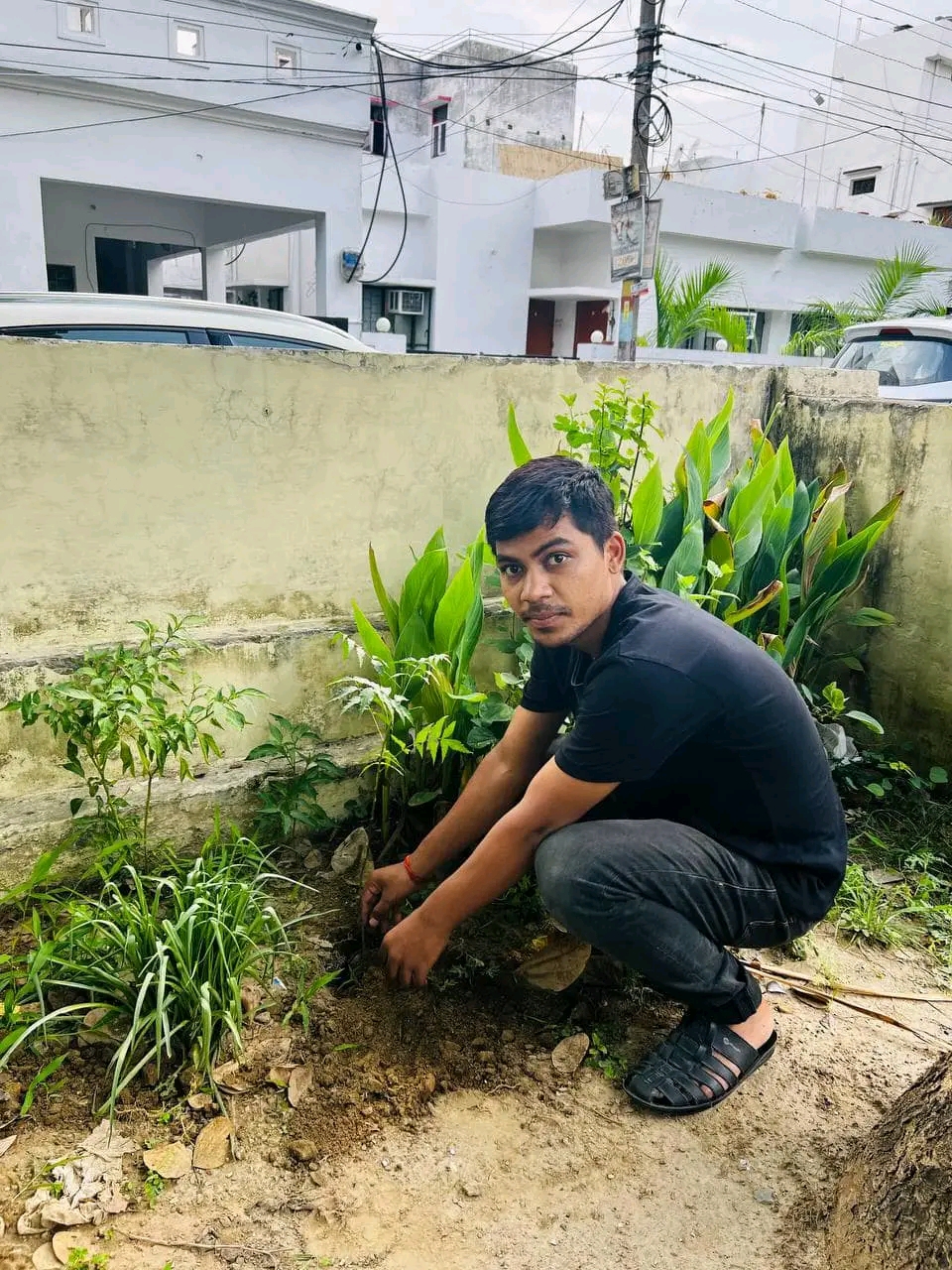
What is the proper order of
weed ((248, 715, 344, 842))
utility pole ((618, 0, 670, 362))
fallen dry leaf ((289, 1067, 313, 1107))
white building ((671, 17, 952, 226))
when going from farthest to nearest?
white building ((671, 17, 952, 226)) → utility pole ((618, 0, 670, 362)) → weed ((248, 715, 344, 842)) → fallen dry leaf ((289, 1067, 313, 1107))

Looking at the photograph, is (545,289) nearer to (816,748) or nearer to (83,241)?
(83,241)

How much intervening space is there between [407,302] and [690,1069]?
637 inches

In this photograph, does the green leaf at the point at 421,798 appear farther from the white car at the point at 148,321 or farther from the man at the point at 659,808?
the white car at the point at 148,321

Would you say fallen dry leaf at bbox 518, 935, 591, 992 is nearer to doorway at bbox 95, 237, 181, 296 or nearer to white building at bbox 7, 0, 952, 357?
white building at bbox 7, 0, 952, 357

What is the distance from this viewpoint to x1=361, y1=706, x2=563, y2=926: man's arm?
6.54ft

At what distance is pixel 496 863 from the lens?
1.72 m

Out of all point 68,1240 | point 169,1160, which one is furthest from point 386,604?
point 68,1240

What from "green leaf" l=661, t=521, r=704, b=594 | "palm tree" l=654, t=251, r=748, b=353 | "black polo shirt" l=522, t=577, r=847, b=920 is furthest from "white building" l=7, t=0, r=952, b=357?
"black polo shirt" l=522, t=577, r=847, b=920

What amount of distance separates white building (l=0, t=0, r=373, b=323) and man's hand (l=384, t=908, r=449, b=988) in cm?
980

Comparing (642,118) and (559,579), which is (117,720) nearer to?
(559,579)

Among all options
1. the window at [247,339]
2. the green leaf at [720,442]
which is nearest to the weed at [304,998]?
the green leaf at [720,442]

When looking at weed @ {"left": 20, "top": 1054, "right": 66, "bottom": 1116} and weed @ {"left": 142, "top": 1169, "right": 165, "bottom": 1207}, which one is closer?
weed @ {"left": 142, "top": 1169, "right": 165, "bottom": 1207}

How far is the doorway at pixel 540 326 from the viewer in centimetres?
1873

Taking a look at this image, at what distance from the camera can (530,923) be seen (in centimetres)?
220
